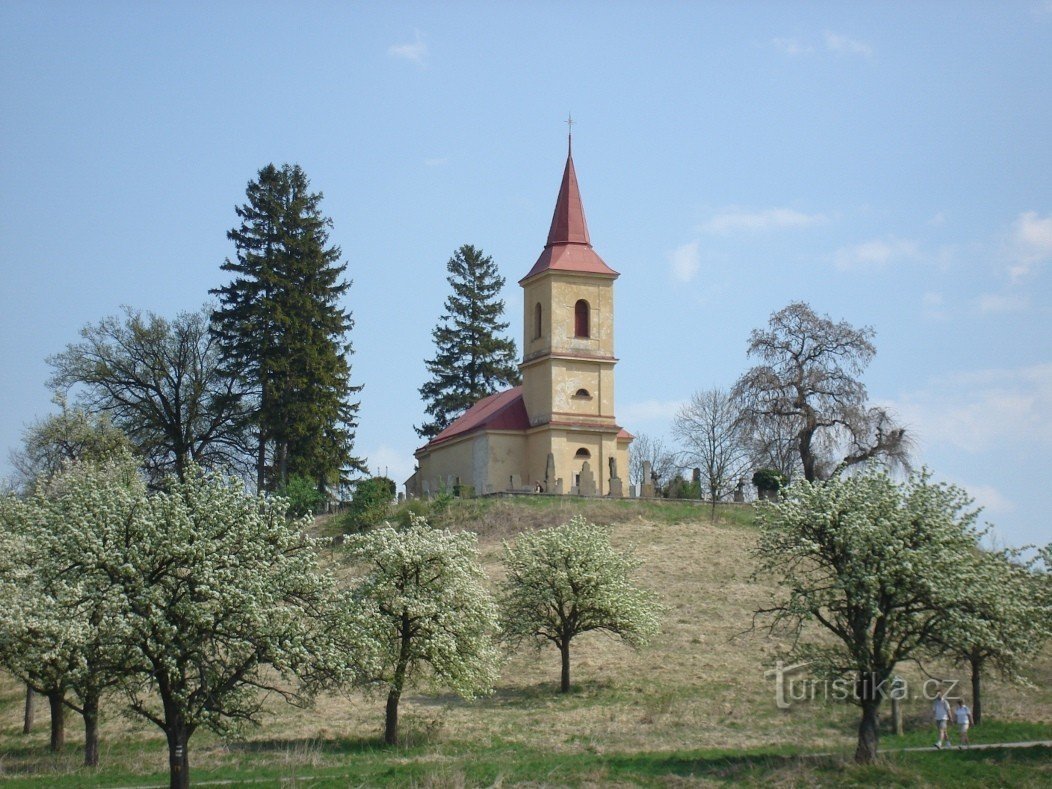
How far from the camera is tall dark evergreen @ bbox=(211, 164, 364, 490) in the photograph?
5872 centimetres

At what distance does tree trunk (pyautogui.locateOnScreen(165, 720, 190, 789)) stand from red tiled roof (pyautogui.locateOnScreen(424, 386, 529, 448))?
3730cm

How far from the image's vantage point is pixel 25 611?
78.0ft

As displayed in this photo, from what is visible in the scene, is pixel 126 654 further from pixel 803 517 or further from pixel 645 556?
pixel 645 556

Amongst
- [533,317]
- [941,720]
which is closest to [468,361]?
[533,317]

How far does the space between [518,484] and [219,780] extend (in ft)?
114

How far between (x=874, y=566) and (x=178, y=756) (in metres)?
12.6

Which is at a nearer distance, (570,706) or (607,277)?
(570,706)

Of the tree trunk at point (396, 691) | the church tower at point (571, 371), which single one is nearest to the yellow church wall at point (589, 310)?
the church tower at point (571, 371)

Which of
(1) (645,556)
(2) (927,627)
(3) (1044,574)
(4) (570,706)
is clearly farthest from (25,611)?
(1) (645,556)

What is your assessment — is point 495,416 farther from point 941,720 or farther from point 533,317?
point 941,720

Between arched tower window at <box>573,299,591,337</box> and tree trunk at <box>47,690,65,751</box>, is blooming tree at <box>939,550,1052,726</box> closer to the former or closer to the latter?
tree trunk at <box>47,690,65,751</box>

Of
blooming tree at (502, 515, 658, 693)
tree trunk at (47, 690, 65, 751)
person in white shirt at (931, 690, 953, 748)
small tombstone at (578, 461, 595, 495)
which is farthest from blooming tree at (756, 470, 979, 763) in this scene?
small tombstone at (578, 461, 595, 495)

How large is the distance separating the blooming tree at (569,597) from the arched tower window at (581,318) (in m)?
25.7

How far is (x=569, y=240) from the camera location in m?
62.5
